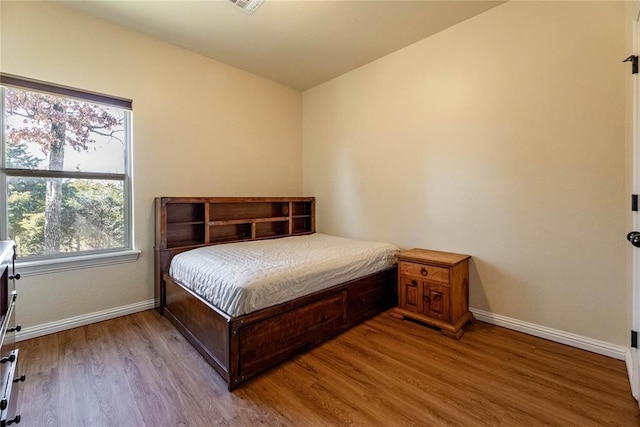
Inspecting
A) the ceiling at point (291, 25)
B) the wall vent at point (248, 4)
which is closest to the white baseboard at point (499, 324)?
the ceiling at point (291, 25)

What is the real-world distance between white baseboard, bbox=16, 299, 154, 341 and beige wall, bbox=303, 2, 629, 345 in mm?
2667

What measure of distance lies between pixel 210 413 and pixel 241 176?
8.75 ft

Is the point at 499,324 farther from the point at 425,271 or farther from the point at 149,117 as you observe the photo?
the point at 149,117

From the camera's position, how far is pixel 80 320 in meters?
2.48

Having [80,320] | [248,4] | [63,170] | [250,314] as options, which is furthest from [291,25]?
[80,320]

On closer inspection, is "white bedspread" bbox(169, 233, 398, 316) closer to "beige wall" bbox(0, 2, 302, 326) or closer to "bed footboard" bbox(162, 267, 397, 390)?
"bed footboard" bbox(162, 267, 397, 390)

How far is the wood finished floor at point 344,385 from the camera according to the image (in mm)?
1462

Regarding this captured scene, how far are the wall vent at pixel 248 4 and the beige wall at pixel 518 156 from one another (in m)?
1.54

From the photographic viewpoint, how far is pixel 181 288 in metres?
2.31

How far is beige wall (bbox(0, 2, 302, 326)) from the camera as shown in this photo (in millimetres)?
2289

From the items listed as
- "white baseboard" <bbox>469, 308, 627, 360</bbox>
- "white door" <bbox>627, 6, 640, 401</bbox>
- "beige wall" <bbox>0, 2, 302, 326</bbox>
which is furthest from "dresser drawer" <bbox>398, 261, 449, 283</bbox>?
"beige wall" <bbox>0, 2, 302, 326</bbox>

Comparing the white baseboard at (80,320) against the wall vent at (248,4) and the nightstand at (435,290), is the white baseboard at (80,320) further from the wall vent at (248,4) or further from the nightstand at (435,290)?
the wall vent at (248,4)

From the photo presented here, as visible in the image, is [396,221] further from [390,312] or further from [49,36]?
[49,36]

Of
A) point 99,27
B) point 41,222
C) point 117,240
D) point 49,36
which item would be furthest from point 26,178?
point 99,27
